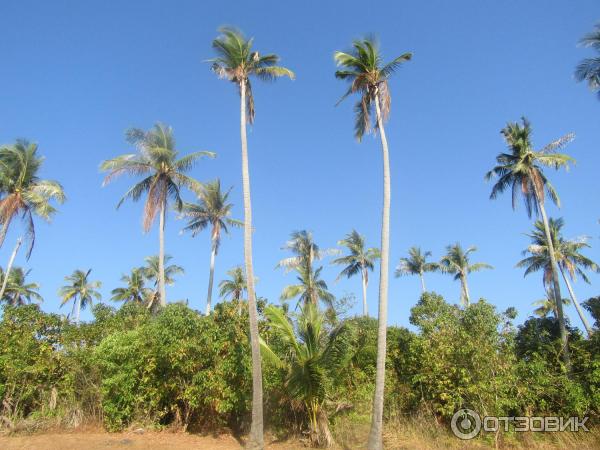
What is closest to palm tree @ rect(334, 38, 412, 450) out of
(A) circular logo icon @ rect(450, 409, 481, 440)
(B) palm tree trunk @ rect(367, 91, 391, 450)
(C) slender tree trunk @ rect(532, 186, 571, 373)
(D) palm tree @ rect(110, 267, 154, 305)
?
(B) palm tree trunk @ rect(367, 91, 391, 450)

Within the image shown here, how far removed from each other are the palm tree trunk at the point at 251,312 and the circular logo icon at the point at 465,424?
7.48m

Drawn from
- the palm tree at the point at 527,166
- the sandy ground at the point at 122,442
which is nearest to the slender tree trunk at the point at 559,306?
the palm tree at the point at 527,166

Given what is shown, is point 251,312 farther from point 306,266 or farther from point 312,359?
point 306,266

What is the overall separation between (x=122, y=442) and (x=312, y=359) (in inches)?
276

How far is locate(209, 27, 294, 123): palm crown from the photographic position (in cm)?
1755

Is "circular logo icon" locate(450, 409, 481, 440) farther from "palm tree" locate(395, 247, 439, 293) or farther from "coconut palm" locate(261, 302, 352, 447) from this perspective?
"palm tree" locate(395, 247, 439, 293)

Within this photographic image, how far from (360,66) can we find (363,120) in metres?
2.19

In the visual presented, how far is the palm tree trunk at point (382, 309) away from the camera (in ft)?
40.4

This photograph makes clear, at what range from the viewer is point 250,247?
52.2ft

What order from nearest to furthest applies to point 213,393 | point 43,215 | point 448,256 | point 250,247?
point 213,393, point 250,247, point 43,215, point 448,256

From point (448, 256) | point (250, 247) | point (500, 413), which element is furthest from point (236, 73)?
point (448, 256)

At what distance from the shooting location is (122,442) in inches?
544

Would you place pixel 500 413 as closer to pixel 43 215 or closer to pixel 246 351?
pixel 246 351

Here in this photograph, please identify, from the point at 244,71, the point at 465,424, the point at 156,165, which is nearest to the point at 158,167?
the point at 156,165
